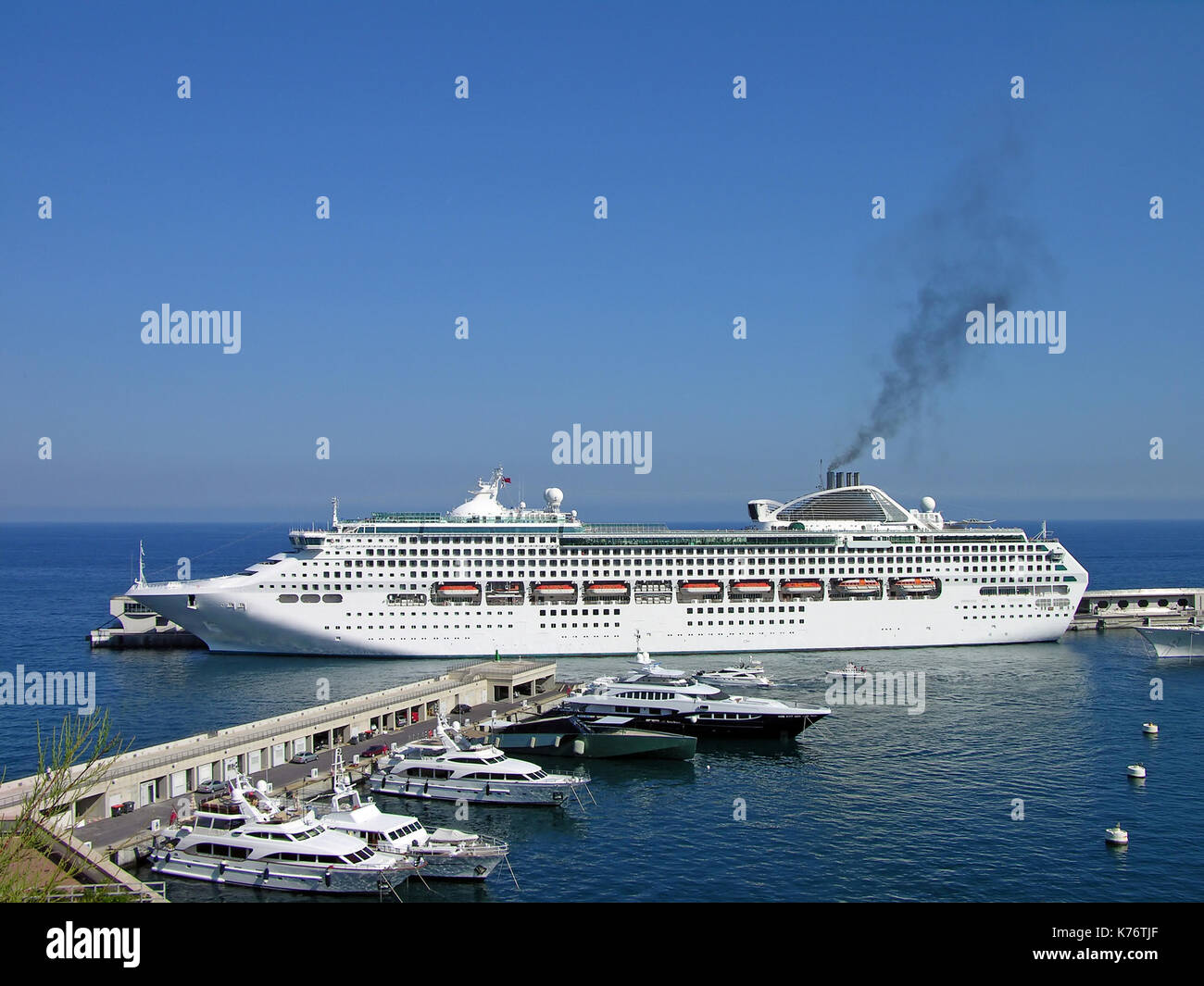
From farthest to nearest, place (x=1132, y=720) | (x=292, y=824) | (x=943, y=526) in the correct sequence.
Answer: (x=943, y=526)
(x=1132, y=720)
(x=292, y=824)

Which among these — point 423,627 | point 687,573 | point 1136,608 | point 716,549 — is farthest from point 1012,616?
point 423,627

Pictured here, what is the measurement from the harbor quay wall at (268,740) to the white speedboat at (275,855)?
2.89 metres

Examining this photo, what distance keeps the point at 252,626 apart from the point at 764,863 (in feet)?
129

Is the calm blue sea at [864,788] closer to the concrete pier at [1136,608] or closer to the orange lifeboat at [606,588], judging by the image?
the orange lifeboat at [606,588]

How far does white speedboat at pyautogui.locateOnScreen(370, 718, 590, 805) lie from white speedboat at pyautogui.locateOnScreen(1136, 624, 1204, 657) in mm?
41793

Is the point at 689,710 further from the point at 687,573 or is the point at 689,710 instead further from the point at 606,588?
the point at 687,573

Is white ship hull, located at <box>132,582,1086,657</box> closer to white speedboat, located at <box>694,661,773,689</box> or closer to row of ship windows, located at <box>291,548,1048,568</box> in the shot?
row of ship windows, located at <box>291,548,1048,568</box>

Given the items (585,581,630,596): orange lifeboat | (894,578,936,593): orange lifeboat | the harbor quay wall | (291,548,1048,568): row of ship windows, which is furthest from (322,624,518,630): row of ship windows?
(894,578,936,593): orange lifeboat

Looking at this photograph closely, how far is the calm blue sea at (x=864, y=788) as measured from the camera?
24250 mm

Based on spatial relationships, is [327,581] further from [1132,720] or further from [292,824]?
[1132,720]

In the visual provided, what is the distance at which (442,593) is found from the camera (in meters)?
57.7

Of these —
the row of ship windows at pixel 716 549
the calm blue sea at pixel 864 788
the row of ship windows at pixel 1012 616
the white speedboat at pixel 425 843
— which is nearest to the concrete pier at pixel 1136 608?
the row of ship windows at pixel 1012 616
